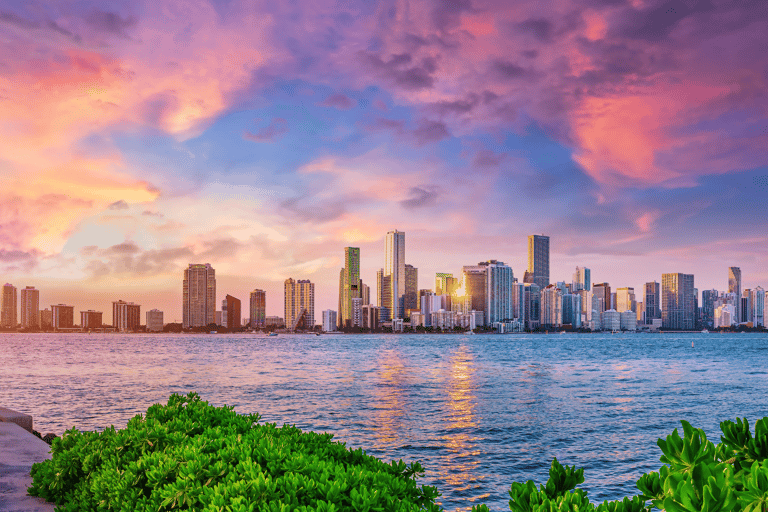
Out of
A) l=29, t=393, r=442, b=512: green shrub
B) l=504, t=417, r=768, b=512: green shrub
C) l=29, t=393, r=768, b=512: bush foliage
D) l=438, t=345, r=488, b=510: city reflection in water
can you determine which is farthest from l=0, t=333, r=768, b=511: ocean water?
l=504, t=417, r=768, b=512: green shrub

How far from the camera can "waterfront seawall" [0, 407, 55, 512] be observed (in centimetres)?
804

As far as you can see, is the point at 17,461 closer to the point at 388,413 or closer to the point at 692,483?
the point at 692,483

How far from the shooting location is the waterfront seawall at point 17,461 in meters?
8.04

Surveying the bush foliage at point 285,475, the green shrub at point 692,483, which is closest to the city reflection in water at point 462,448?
the bush foliage at point 285,475

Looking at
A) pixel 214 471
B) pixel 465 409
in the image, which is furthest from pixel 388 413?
pixel 214 471

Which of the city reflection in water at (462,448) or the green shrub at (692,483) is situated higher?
the green shrub at (692,483)

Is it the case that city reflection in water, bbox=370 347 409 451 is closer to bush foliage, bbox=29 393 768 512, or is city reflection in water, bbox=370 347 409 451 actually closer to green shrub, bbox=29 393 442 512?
green shrub, bbox=29 393 442 512

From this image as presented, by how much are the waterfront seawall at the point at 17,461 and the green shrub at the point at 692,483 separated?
783 centimetres

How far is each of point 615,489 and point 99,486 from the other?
57.4 ft

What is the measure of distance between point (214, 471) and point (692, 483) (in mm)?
4384

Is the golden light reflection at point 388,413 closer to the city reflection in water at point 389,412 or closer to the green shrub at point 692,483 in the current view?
Answer: the city reflection in water at point 389,412

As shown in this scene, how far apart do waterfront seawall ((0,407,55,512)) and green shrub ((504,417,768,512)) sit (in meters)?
7.83

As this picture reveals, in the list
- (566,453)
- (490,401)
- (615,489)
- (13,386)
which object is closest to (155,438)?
(615,489)

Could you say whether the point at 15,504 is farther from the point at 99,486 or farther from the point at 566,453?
the point at 566,453
